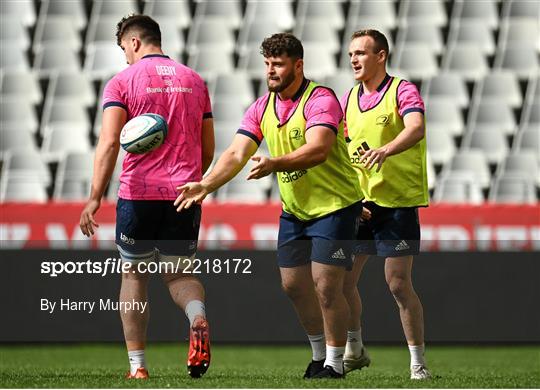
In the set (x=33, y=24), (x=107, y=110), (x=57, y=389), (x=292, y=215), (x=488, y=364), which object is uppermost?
(x=33, y=24)

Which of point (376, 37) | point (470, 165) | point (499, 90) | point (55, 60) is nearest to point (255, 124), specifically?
point (376, 37)

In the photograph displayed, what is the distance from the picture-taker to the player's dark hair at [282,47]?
632cm

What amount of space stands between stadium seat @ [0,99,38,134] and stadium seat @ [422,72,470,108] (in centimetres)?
511

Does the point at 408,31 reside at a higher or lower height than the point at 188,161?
higher

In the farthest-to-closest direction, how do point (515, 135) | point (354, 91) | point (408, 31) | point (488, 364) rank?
point (408, 31)
point (515, 135)
point (488, 364)
point (354, 91)

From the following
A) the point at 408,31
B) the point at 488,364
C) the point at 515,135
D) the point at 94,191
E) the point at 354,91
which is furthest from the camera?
the point at 408,31

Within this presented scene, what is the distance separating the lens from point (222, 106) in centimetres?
1489

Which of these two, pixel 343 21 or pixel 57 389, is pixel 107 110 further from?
pixel 343 21

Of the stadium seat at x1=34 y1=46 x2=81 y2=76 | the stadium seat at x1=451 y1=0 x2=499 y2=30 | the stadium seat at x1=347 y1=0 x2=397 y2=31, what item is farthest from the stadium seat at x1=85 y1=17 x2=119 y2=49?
the stadium seat at x1=451 y1=0 x2=499 y2=30

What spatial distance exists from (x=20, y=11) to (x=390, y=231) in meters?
11.0

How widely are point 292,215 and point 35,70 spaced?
33.9 feet

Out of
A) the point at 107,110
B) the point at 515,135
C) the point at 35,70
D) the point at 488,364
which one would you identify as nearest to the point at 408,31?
the point at 515,135

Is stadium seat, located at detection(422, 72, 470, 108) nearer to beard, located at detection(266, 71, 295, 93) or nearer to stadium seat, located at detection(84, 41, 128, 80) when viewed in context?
stadium seat, located at detection(84, 41, 128, 80)

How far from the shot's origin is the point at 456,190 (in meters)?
13.3
